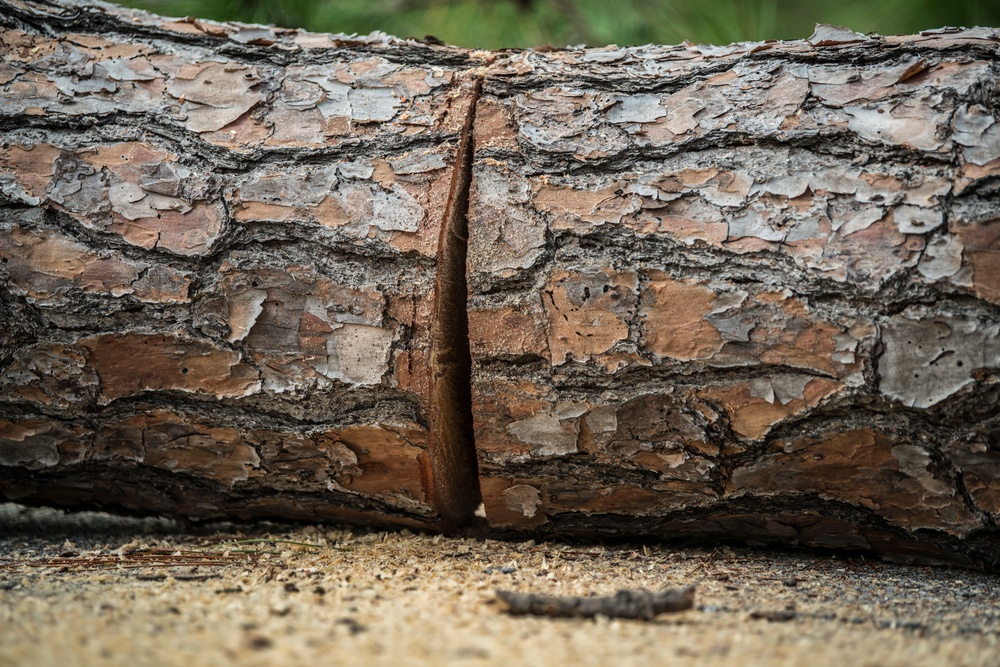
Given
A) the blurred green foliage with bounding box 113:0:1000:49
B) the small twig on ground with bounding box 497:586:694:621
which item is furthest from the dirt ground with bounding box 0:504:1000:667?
the blurred green foliage with bounding box 113:0:1000:49

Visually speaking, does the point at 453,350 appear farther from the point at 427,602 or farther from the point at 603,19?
the point at 603,19

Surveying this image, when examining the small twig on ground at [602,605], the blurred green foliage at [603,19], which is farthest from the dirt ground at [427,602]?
the blurred green foliage at [603,19]

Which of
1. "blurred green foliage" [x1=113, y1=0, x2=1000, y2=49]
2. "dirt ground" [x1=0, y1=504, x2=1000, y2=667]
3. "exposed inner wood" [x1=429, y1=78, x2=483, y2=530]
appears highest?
"blurred green foliage" [x1=113, y1=0, x2=1000, y2=49]

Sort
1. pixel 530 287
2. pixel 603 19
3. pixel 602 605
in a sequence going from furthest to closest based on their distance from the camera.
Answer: pixel 603 19
pixel 530 287
pixel 602 605

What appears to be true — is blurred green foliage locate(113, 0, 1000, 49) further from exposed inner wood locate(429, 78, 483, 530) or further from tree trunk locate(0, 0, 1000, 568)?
exposed inner wood locate(429, 78, 483, 530)

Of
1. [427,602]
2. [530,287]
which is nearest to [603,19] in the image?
[530,287]

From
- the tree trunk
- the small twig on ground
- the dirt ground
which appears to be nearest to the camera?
the dirt ground

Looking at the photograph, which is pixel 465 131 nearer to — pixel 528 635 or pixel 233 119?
pixel 233 119

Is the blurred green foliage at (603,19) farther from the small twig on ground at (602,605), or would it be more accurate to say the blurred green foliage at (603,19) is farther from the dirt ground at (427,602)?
the small twig on ground at (602,605)
